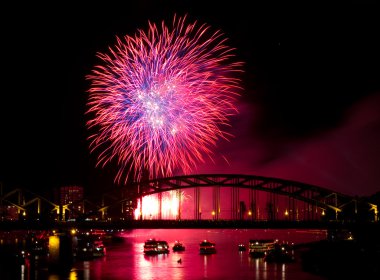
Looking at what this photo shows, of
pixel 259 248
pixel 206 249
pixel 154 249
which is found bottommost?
pixel 206 249

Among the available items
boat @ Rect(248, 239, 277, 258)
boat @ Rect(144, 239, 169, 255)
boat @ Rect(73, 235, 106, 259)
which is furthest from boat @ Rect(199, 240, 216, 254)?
boat @ Rect(73, 235, 106, 259)

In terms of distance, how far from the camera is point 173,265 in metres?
80.6

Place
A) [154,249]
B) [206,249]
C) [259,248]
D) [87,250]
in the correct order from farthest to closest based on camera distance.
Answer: [206,249]
[154,249]
[259,248]
[87,250]

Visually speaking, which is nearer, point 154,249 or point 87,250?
point 87,250

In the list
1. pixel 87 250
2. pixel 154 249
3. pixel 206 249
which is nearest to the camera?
pixel 87 250

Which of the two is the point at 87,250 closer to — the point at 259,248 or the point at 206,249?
the point at 206,249

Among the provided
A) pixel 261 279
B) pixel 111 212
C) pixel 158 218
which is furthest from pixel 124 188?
pixel 111 212

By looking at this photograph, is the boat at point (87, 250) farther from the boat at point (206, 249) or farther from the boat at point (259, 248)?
the boat at point (259, 248)

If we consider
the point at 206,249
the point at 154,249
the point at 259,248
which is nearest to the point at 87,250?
the point at 154,249

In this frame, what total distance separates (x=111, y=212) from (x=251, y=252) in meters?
82.5

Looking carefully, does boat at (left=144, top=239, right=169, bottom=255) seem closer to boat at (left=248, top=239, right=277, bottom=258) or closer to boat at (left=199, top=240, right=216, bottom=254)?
boat at (left=199, top=240, right=216, bottom=254)

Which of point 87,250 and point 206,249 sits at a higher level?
point 87,250

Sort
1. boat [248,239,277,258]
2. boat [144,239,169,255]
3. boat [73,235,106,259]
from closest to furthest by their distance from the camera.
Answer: boat [73,235,106,259] < boat [248,239,277,258] < boat [144,239,169,255]

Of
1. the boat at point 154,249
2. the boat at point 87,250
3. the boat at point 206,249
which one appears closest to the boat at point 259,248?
the boat at point 206,249
